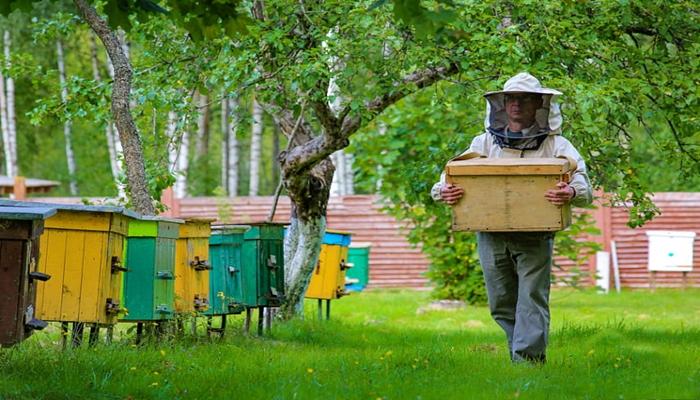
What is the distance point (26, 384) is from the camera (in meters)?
7.07

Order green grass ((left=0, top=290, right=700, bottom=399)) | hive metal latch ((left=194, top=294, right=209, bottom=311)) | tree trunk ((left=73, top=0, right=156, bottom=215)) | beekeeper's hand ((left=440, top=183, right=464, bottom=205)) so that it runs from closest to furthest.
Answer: green grass ((left=0, top=290, right=700, bottom=399)), beekeeper's hand ((left=440, top=183, right=464, bottom=205)), hive metal latch ((left=194, top=294, right=209, bottom=311)), tree trunk ((left=73, top=0, right=156, bottom=215))

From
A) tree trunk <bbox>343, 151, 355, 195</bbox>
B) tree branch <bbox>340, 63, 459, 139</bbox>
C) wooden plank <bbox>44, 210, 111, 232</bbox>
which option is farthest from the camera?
tree trunk <bbox>343, 151, 355, 195</bbox>

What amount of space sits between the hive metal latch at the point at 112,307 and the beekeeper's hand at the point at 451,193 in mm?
2507

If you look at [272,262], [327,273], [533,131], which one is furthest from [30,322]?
[327,273]

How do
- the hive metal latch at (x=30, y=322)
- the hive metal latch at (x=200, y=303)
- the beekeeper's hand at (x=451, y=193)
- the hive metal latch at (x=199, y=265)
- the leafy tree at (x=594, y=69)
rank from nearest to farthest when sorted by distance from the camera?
1. the hive metal latch at (x=30, y=322)
2. the beekeeper's hand at (x=451, y=193)
3. the hive metal latch at (x=199, y=265)
4. the hive metal latch at (x=200, y=303)
5. the leafy tree at (x=594, y=69)

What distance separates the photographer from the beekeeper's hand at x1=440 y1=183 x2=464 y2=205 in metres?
8.53

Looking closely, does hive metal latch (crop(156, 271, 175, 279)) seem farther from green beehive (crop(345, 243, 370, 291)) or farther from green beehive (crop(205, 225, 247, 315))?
green beehive (crop(345, 243, 370, 291))

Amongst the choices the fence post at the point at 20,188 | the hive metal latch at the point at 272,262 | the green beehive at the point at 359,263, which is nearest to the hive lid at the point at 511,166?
the hive metal latch at the point at 272,262

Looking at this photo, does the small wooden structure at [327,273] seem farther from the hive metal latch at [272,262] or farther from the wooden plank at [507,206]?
the wooden plank at [507,206]

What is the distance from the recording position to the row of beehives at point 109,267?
7.13 meters

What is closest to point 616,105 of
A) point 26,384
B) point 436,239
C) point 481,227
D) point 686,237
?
point 481,227

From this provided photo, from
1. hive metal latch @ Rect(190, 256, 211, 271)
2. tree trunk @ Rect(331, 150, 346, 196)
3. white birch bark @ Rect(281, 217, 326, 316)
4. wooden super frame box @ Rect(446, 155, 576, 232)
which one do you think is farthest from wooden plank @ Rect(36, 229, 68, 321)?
tree trunk @ Rect(331, 150, 346, 196)

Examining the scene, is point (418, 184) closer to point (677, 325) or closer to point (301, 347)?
point (301, 347)

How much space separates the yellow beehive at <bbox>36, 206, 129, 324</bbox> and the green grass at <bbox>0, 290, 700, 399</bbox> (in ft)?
1.04
